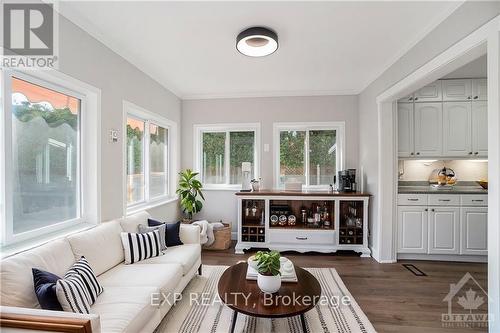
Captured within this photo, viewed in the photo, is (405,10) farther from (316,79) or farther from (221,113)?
(221,113)

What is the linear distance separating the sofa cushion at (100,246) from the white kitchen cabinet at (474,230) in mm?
4328

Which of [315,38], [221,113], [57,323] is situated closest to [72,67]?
[57,323]

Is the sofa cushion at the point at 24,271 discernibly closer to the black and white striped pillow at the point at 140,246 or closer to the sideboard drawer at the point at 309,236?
the black and white striped pillow at the point at 140,246

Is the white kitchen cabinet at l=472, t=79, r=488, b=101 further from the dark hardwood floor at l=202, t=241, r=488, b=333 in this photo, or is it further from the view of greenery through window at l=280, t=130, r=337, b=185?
the dark hardwood floor at l=202, t=241, r=488, b=333

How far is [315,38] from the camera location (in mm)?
2531

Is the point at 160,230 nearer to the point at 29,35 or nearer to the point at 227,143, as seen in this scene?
the point at 29,35

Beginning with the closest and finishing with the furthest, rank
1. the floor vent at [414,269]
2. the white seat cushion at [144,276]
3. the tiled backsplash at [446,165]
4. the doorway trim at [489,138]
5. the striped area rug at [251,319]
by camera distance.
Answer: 1. the doorway trim at [489,138]
2. the white seat cushion at [144,276]
3. the striped area rug at [251,319]
4. the floor vent at [414,269]
5. the tiled backsplash at [446,165]

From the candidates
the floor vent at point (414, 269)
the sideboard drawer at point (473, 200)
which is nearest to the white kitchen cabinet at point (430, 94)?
the sideboard drawer at point (473, 200)

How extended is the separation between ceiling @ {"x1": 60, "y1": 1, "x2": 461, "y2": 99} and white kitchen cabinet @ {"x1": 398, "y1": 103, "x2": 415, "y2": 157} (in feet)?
2.17

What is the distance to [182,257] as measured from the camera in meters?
2.46

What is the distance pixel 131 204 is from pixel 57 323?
7.24 ft

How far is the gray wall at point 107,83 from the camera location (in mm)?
2104

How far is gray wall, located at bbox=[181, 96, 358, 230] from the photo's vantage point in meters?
4.35

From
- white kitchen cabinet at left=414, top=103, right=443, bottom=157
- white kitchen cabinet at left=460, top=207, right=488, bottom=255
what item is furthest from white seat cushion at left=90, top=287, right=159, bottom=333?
white kitchen cabinet at left=460, top=207, right=488, bottom=255
